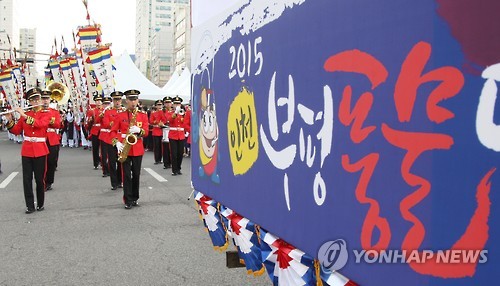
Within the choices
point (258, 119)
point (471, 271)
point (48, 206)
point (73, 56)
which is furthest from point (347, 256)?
point (73, 56)

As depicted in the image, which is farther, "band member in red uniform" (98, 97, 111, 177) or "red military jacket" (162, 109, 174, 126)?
"red military jacket" (162, 109, 174, 126)

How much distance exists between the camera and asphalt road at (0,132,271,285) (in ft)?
15.4

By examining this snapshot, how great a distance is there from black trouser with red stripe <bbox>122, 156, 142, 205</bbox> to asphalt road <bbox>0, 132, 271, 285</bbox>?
0.73 feet

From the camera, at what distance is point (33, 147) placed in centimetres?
809

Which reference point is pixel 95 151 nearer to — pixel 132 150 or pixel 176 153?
pixel 176 153

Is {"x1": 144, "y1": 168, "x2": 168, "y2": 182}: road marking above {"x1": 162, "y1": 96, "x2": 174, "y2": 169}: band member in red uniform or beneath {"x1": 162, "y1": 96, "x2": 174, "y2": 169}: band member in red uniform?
beneath

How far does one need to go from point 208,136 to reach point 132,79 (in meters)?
28.2

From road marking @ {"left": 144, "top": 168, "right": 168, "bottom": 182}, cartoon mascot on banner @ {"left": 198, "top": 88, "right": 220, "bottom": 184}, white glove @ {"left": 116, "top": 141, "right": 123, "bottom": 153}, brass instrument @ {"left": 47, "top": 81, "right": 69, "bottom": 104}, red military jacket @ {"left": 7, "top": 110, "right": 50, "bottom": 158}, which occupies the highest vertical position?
cartoon mascot on banner @ {"left": 198, "top": 88, "right": 220, "bottom": 184}

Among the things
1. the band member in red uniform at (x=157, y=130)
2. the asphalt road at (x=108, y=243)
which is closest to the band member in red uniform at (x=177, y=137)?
the band member in red uniform at (x=157, y=130)

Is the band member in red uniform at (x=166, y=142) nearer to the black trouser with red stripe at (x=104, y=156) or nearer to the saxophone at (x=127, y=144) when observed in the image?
the black trouser with red stripe at (x=104, y=156)

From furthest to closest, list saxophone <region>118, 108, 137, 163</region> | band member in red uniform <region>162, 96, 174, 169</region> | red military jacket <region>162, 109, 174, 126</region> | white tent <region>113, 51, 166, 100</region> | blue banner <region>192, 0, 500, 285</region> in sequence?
white tent <region>113, 51, 166, 100</region>
band member in red uniform <region>162, 96, 174, 169</region>
red military jacket <region>162, 109, 174, 126</region>
saxophone <region>118, 108, 137, 163</region>
blue banner <region>192, 0, 500, 285</region>

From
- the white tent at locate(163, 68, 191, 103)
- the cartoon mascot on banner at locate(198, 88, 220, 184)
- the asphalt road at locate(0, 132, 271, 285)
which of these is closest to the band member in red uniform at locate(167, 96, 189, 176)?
the asphalt road at locate(0, 132, 271, 285)

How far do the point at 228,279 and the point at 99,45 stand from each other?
12.3 meters

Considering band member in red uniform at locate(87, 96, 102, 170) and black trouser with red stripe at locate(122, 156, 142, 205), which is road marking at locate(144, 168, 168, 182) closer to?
band member in red uniform at locate(87, 96, 102, 170)
